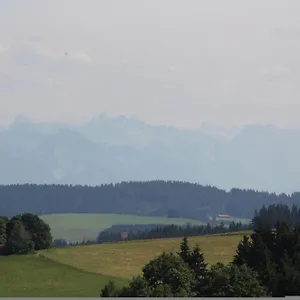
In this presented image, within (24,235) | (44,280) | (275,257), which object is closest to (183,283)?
(275,257)

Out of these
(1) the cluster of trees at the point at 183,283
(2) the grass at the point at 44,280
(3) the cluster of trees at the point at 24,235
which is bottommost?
(2) the grass at the point at 44,280

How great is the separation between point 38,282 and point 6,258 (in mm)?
28790

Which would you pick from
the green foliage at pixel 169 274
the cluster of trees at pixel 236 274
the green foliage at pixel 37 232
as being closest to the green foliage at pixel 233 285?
the cluster of trees at pixel 236 274

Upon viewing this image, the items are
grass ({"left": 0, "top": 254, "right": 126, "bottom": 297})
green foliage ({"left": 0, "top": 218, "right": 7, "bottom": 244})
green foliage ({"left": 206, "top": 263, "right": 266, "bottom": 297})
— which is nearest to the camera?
green foliage ({"left": 206, "top": 263, "right": 266, "bottom": 297})

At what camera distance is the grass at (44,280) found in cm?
8569

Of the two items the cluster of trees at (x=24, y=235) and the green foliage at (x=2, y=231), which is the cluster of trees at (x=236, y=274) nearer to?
the cluster of trees at (x=24, y=235)

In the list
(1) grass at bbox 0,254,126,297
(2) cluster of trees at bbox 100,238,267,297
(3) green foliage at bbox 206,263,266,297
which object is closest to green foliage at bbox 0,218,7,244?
(1) grass at bbox 0,254,126,297

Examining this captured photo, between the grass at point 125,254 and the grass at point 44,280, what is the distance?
11.0 feet

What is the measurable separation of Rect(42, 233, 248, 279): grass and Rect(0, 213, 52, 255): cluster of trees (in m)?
4.85

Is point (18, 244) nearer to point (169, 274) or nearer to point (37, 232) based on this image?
point (37, 232)

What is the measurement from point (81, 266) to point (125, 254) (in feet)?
46.0

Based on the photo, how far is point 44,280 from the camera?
9812cm

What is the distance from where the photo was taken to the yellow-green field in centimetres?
8962

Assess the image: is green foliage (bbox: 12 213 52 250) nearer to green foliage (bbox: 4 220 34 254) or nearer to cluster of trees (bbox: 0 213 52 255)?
cluster of trees (bbox: 0 213 52 255)
